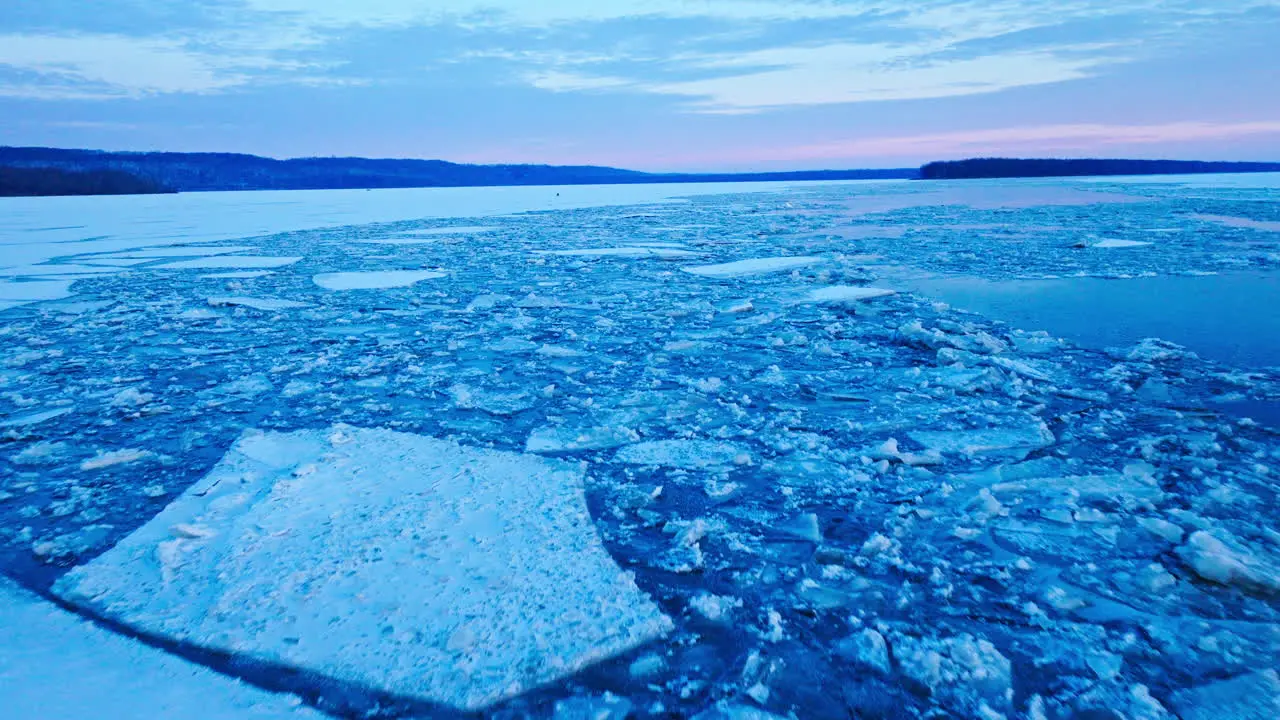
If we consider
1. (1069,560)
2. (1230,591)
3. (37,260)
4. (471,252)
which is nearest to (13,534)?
(1069,560)

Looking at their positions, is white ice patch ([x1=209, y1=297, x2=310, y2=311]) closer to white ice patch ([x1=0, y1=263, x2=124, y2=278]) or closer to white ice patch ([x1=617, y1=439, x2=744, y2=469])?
white ice patch ([x1=0, y1=263, x2=124, y2=278])

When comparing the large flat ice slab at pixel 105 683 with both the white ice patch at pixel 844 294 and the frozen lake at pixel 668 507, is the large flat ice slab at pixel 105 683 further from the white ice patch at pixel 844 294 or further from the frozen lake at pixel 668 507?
the white ice patch at pixel 844 294

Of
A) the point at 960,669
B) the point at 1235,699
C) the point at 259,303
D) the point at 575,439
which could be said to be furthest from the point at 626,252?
the point at 1235,699

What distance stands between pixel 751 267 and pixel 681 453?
584cm

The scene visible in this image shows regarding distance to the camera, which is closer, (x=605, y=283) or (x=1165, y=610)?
(x=1165, y=610)

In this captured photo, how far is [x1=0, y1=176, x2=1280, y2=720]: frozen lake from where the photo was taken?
1564mm

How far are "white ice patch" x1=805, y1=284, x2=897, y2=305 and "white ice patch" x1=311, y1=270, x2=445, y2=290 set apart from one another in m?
4.01

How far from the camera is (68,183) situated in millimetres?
45812

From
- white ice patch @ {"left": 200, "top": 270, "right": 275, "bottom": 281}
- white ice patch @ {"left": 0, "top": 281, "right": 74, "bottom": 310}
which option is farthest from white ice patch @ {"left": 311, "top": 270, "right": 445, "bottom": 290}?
white ice patch @ {"left": 0, "top": 281, "right": 74, "bottom": 310}

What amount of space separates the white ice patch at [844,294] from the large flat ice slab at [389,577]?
4.04 meters

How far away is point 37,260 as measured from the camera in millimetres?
10578

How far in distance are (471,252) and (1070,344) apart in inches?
324

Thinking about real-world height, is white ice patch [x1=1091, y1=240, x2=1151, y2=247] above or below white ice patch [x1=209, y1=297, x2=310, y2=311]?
above

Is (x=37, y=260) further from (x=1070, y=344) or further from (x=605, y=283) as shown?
(x=1070, y=344)
